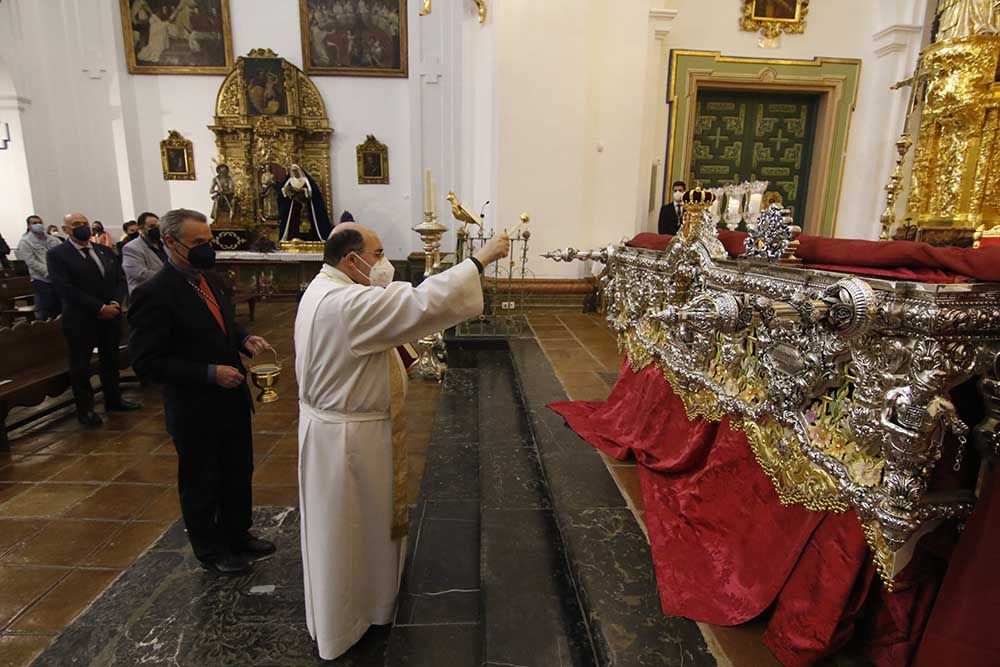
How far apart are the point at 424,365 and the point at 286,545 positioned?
2.31m

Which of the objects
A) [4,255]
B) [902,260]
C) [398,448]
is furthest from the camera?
[4,255]

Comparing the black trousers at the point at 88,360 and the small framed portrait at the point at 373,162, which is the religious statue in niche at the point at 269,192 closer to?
the small framed portrait at the point at 373,162

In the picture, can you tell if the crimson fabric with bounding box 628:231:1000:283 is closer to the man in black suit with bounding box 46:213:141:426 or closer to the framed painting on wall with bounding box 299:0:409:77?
the man in black suit with bounding box 46:213:141:426

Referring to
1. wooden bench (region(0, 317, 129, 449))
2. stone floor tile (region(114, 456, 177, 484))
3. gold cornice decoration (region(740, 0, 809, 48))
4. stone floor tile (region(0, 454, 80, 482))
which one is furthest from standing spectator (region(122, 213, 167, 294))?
gold cornice decoration (region(740, 0, 809, 48))

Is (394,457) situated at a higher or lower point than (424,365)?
higher

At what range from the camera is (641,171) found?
293 inches

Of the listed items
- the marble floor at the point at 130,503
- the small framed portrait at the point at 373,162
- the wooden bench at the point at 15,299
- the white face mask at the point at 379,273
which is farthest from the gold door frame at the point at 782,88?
the wooden bench at the point at 15,299

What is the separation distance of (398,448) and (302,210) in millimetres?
10363

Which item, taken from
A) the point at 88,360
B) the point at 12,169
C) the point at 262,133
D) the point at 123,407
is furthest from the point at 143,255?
the point at 12,169

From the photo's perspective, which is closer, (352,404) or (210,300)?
(352,404)

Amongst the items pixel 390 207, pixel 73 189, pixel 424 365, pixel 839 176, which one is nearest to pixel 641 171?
pixel 839 176

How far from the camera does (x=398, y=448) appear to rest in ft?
6.46

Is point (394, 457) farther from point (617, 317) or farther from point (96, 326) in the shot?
point (96, 326)

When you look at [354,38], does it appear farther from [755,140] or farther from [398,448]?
[398,448]
